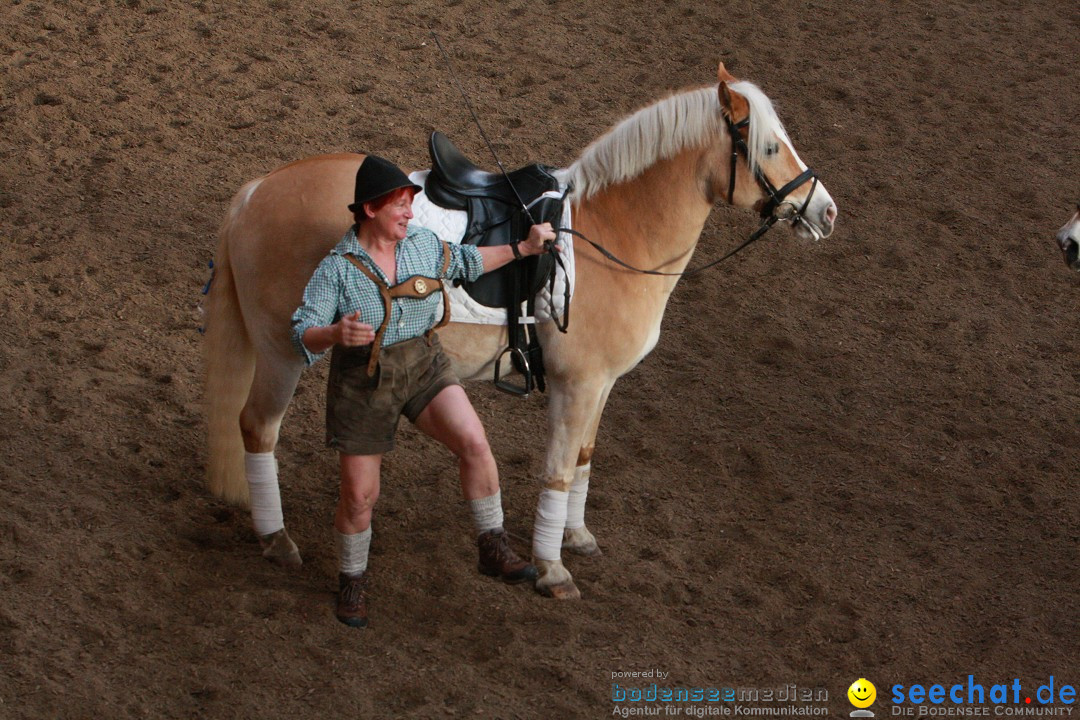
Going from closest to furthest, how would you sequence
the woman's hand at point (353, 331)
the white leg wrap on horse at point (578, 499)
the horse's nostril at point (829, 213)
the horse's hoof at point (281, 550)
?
the woman's hand at point (353, 331) < the horse's nostril at point (829, 213) < the horse's hoof at point (281, 550) < the white leg wrap on horse at point (578, 499)

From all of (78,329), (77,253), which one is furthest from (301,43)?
(78,329)

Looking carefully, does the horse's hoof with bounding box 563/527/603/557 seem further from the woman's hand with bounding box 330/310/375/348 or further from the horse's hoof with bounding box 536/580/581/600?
the woman's hand with bounding box 330/310/375/348

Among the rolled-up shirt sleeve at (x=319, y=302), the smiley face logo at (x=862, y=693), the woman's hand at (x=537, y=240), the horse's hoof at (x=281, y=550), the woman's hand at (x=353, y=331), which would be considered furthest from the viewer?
the horse's hoof at (x=281, y=550)

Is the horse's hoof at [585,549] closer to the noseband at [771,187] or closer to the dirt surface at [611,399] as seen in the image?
the dirt surface at [611,399]

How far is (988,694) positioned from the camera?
13.4ft

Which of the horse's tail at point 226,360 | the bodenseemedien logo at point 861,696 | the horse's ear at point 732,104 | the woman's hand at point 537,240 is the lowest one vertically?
the bodenseemedien logo at point 861,696

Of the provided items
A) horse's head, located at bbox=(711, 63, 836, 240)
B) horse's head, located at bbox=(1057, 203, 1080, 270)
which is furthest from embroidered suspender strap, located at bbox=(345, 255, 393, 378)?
horse's head, located at bbox=(1057, 203, 1080, 270)

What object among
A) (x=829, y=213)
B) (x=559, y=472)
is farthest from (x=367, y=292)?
(x=829, y=213)

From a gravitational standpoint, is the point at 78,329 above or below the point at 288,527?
above

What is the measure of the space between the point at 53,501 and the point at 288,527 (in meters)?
1.03

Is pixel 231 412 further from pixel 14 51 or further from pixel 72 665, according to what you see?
pixel 14 51

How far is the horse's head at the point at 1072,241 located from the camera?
541 cm

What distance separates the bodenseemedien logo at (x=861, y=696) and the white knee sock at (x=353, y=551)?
6.23 feet

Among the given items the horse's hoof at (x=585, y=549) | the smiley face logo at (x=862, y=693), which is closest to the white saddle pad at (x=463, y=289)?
the horse's hoof at (x=585, y=549)
